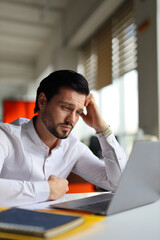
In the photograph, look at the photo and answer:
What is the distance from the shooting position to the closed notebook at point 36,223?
663mm

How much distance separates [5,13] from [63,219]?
6.27 metres

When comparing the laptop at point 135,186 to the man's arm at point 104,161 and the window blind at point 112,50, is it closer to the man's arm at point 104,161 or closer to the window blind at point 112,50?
the man's arm at point 104,161

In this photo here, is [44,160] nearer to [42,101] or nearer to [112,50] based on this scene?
[42,101]

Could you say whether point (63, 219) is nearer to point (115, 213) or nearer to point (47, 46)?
point (115, 213)

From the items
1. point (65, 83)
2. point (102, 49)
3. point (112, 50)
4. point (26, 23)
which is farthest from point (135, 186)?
point (26, 23)

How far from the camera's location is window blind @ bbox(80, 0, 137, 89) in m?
4.73

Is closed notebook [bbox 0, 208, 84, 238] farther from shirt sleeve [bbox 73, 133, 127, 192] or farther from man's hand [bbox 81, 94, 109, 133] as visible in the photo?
man's hand [bbox 81, 94, 109, 133]

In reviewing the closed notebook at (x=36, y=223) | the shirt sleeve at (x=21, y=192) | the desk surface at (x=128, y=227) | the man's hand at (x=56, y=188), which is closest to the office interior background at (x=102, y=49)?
the man's hand at (x=56, y=188)

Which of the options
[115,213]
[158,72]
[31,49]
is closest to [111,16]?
[158,72]

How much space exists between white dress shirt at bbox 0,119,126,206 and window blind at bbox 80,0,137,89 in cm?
290

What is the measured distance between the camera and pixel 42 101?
1689mm

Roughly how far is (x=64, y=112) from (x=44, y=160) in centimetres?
26

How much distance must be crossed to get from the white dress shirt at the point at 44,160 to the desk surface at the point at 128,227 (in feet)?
1.26

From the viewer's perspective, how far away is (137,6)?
4078 millimetres
